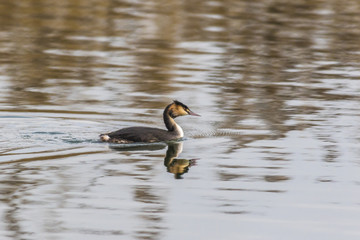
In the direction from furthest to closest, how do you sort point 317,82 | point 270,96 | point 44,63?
point 44,63
point 317,82
point 270,96

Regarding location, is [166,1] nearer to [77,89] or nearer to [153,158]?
[77,89]

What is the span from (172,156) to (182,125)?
2455 mm

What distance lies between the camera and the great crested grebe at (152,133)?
1291 centimetres

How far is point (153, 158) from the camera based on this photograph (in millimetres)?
12305

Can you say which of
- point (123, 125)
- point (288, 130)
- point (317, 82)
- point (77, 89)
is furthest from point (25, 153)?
point (317, 82)

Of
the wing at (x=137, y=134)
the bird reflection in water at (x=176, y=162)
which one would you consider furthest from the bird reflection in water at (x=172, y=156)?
the wing at (x=137, y=134)

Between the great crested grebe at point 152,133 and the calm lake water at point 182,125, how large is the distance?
115 millimetres

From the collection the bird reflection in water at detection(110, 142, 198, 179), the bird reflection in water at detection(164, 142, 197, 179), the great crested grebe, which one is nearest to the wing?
the great crested grebe

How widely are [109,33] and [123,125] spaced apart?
11.0 metres

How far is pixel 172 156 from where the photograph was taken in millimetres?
12547

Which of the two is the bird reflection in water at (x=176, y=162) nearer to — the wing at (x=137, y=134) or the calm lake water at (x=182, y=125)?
the calm lake water at (x=182, y=125)

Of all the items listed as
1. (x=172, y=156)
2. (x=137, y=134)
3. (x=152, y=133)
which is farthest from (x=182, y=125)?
(x=172, y=156)

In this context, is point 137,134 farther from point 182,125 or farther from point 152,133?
point 182,125

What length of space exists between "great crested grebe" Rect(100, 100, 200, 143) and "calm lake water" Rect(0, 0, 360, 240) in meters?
0.11
